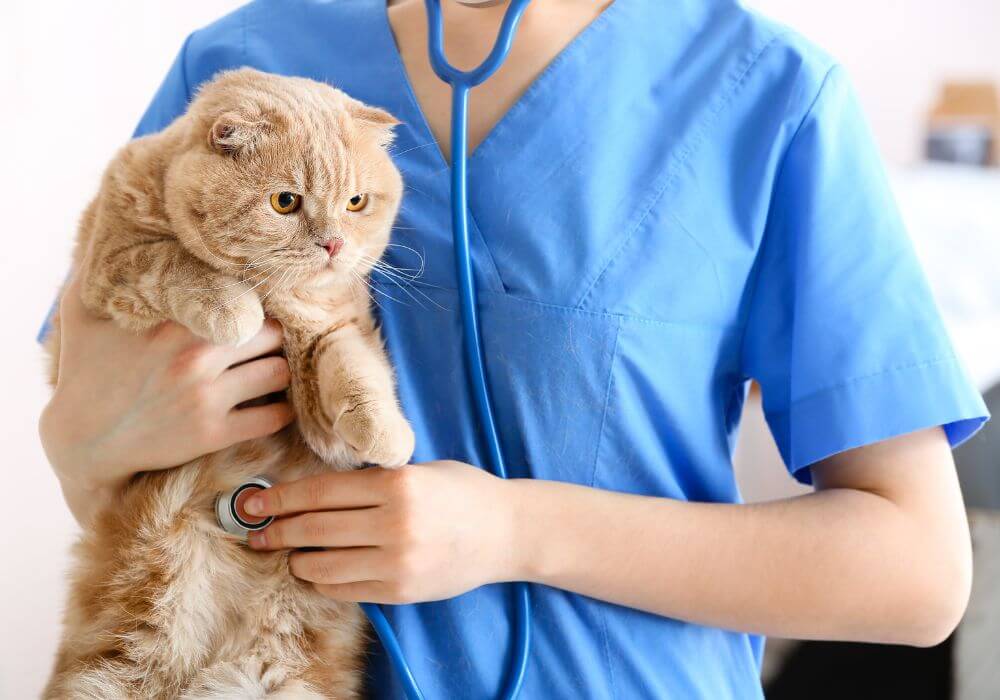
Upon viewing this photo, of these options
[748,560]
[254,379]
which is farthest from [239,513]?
[748,560]

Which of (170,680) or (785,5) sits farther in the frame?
(785,5)

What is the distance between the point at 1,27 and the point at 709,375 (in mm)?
1216

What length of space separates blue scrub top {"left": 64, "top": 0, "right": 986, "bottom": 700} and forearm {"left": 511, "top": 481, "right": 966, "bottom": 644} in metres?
0.05

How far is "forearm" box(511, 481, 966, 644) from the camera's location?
2.56ft

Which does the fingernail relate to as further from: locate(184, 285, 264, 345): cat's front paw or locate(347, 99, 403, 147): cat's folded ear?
locate(347, 99, 403, 147): cat's folded ear

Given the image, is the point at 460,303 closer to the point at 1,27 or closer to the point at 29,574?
the point at 1,27

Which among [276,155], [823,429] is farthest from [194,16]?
[823,429]

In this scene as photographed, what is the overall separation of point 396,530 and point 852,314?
0.47 meters

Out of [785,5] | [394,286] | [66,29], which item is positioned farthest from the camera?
[785,5]

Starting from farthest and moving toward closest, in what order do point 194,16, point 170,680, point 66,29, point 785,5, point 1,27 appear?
1. point 785,5
2. point 194,16
3. point 66,29
4. point 1,27
5. point 170,680

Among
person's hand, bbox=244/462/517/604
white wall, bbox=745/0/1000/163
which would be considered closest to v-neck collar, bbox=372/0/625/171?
person's hand, bbox=244/462/517/604

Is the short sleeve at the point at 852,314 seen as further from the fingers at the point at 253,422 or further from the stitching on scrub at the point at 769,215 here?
the fingers at the point at 253,422

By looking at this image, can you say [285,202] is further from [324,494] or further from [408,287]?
[324,494]

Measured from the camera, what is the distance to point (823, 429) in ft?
2.64
